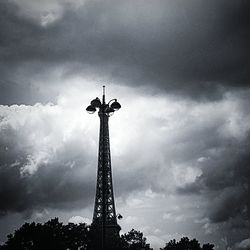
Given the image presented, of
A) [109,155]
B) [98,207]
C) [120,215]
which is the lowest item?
[120,215]

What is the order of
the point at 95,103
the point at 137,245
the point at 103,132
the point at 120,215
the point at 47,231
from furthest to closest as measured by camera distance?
the point at 103,132 → the point at 137,245 → the point at 47,231 → the point at 120,215 → the point at 95,103

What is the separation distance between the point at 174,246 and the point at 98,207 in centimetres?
2376

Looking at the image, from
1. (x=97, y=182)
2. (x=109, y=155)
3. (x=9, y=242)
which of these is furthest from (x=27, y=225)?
(x=109, y=155)

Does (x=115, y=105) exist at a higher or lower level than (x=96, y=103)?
lower

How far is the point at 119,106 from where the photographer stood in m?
19.4

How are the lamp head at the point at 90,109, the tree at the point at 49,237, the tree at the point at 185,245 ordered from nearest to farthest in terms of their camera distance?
the lamp head at the point at 90,109 < the tree at the point at 49,237 < the tree at the point at 185,245

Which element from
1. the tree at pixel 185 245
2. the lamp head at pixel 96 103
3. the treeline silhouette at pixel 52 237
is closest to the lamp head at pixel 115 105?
the lamp head at pixel 96 103

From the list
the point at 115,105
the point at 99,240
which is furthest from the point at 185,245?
the point at 115,105

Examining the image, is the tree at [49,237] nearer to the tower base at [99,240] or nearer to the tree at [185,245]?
the tower base at [99,240]

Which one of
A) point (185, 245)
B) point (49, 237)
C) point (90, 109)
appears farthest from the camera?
point (185, 245)

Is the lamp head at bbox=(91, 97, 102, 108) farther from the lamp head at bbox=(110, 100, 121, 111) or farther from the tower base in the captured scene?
the tower base

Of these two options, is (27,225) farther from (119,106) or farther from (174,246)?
(119,106)

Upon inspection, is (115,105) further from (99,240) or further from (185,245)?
(185,245)

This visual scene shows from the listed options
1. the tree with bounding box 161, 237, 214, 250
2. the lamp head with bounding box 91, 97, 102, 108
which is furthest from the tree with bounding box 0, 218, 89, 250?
the lamp head with bounding box 91, 97, 102, 108
